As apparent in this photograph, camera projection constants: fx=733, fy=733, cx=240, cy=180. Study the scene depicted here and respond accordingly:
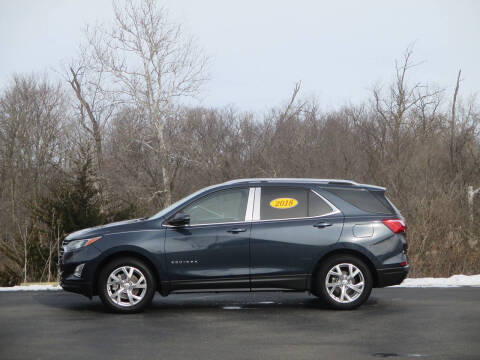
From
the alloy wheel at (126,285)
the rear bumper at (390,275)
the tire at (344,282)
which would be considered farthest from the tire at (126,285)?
the rear bumper at (390,275)

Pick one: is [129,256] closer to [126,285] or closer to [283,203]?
[126,285]

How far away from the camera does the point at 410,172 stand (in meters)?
25.7

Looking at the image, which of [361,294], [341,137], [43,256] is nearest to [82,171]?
[43,256]

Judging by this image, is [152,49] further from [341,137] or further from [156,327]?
[156,327]

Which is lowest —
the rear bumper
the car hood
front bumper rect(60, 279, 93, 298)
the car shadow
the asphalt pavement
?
the asphalt pavement

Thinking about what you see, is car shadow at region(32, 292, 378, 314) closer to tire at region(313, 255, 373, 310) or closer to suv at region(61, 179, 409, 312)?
tire at region(313, 255, 373, 310)

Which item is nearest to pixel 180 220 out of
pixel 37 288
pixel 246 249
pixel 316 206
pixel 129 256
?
pixel 129 256

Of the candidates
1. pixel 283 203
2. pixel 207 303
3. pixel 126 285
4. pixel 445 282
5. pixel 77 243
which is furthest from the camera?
pixel 445 282

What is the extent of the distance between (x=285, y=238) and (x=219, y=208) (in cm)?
98

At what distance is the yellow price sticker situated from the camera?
9969 mm

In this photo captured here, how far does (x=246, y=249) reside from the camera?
9.70 m

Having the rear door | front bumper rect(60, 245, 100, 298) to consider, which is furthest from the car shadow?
the rear door

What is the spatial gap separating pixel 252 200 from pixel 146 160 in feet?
104

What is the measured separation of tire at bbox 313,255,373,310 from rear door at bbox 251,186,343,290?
226 mm
